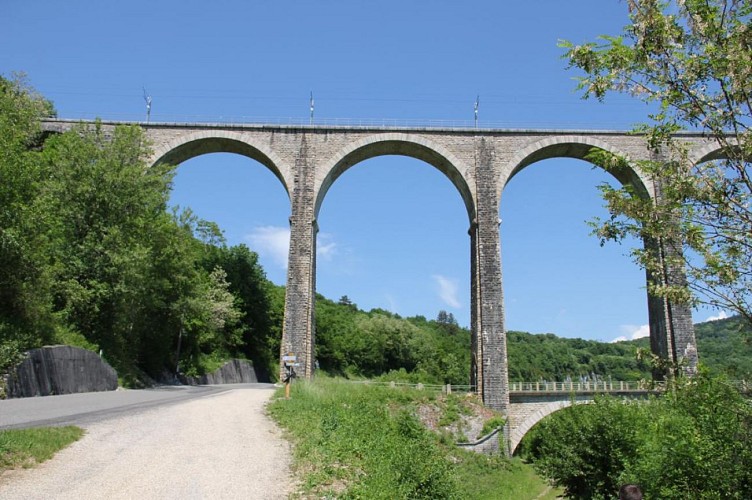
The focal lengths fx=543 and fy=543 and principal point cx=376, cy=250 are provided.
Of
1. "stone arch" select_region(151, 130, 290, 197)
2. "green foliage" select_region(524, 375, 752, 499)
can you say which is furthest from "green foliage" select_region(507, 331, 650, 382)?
"green foliage" select_region(524, 375, 752, 499)

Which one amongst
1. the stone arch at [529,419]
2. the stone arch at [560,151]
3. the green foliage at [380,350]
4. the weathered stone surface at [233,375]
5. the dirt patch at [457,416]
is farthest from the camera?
the green foliage at [380,350]

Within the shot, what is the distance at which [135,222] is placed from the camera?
68.6 feet

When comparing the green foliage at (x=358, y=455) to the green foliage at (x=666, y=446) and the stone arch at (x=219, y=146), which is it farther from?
the stone arch at (x=219, y=146)

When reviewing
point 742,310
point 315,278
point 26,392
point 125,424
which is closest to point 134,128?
point 315,278

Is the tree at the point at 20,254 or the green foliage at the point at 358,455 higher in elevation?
the tree at the point at 20,254

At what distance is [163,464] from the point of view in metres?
7.06

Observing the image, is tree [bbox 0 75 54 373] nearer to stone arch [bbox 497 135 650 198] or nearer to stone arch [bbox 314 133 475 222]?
stone arch [bbox 314 133 475 222]

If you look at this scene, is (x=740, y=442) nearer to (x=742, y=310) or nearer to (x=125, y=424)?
(x=742, y=310)

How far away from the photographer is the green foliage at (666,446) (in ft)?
25.5

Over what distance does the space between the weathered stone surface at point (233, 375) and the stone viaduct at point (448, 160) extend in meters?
11.0

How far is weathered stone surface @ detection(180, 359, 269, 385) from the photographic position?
3133 cm

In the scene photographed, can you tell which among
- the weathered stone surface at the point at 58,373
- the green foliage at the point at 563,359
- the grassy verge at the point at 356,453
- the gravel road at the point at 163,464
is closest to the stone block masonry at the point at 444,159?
the weathered stone surface at the point at 58,373

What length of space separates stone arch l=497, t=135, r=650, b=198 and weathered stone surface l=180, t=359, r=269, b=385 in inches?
777

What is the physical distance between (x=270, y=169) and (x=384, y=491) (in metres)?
20.5
